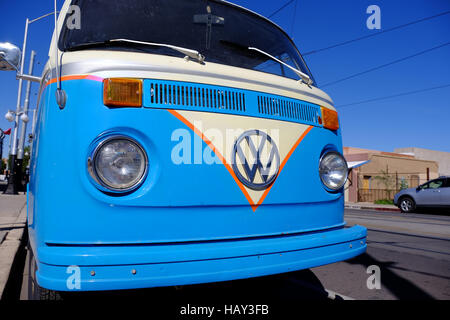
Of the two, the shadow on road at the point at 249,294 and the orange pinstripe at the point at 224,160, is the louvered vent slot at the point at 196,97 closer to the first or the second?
the orange pinstripe at the point at 224,160

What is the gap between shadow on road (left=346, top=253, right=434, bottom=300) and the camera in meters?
3.02

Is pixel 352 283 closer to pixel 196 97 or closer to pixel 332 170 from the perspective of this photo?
pixel 332 170

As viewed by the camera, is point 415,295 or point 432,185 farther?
point 432,185

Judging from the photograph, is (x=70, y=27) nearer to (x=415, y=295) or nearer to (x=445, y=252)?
(x=415, y=295)

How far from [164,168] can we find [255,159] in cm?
51

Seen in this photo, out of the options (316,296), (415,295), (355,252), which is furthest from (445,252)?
(355,252)

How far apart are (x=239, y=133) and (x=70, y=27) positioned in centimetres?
122

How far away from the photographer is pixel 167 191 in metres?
1.65

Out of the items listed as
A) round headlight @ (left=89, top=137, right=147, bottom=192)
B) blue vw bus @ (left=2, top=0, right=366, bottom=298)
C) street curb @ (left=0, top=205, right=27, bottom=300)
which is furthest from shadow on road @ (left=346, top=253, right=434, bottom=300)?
street curb @ (left=0, top=205, right=27, bottom=300)

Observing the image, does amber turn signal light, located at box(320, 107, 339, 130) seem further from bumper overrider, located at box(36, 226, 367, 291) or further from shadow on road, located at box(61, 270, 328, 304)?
shadow on road, located at box(61, 270, 328, 304)

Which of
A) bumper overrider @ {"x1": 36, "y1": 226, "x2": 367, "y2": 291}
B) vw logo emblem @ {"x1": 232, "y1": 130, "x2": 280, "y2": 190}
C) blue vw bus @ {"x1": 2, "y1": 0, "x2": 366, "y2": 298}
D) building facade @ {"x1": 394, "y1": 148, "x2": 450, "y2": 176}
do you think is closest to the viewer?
bumper overrider @ {"x1": 36, "y1": 226, "x2": 367, "y2": 291}

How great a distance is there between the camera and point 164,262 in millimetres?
1501

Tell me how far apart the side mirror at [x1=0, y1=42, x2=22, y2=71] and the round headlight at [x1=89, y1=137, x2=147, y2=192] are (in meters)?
1.45

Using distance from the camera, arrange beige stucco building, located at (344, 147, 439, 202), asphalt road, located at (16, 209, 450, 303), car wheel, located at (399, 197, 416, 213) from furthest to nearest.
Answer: beige stucco building, located at (344, 147, 439, 202) → car wheel, located at (399, 197, 416, 213) → asphalt road, located at (16, 209, 450, 303)
